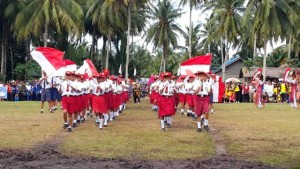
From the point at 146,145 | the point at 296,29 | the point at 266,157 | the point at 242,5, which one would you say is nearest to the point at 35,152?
the point at 146,145

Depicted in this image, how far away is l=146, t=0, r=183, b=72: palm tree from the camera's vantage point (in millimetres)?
56656

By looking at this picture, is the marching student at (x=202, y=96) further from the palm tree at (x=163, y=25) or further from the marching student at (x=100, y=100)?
the palm tree at (x=163, y=25)

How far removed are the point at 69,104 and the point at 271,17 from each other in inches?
1203

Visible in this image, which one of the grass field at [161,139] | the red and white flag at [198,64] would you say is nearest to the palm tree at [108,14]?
the red and white flag at [198,64]

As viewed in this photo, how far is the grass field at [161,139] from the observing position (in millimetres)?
10688

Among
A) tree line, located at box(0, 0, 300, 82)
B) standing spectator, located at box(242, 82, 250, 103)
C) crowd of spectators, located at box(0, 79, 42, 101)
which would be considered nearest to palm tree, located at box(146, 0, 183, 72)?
tree line, located at box(0, 0, 300, 82)

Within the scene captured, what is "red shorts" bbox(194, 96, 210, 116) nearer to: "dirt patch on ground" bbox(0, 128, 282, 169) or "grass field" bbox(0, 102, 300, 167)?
"grass field" bbox(0, 102, 300, 167)

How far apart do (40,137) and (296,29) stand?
1457 inches

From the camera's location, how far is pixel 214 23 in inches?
2206

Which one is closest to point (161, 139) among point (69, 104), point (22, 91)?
point (69, 104)

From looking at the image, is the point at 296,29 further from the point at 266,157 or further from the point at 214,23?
the point at 266,157

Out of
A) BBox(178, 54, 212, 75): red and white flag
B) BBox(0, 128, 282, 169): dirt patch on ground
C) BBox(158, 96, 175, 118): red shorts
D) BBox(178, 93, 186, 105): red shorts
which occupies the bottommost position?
BBox(0, 128, 282, 169): dirt patch on ground

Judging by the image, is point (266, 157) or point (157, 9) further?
point (157, 9)

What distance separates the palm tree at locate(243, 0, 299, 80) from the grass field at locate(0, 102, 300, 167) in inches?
981
